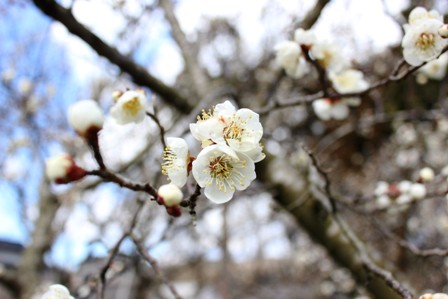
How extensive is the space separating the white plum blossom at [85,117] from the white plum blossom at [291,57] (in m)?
1.06

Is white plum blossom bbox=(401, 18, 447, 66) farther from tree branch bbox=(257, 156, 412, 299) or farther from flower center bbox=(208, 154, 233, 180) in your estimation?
tree branch bbox=(257, 156, 412, 299)

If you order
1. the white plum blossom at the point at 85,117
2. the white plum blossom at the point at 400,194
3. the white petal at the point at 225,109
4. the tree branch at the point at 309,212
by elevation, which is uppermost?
the white plum blossom at the point at 85,117

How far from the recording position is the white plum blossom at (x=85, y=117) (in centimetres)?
90

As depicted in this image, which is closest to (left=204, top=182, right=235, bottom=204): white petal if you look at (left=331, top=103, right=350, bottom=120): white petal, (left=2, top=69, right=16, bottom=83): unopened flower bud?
(left=331, top=103, right=350, bottom=120): white petal

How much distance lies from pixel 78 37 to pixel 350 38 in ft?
13.0

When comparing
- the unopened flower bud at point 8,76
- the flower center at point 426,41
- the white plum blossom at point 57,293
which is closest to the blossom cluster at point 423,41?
the flower center at point 426,41

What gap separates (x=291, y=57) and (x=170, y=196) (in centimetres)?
107

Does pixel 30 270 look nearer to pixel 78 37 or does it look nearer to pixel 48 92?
pixel 48 92

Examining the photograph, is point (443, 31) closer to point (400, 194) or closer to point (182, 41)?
point (400, 194)

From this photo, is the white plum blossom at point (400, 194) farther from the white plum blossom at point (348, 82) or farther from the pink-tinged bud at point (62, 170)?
the pink-tinged bud at point (62, 170)

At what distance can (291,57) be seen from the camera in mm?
1791

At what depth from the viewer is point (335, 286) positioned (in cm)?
614

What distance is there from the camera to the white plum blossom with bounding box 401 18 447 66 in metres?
1.31

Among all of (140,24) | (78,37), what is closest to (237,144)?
(78,37)
